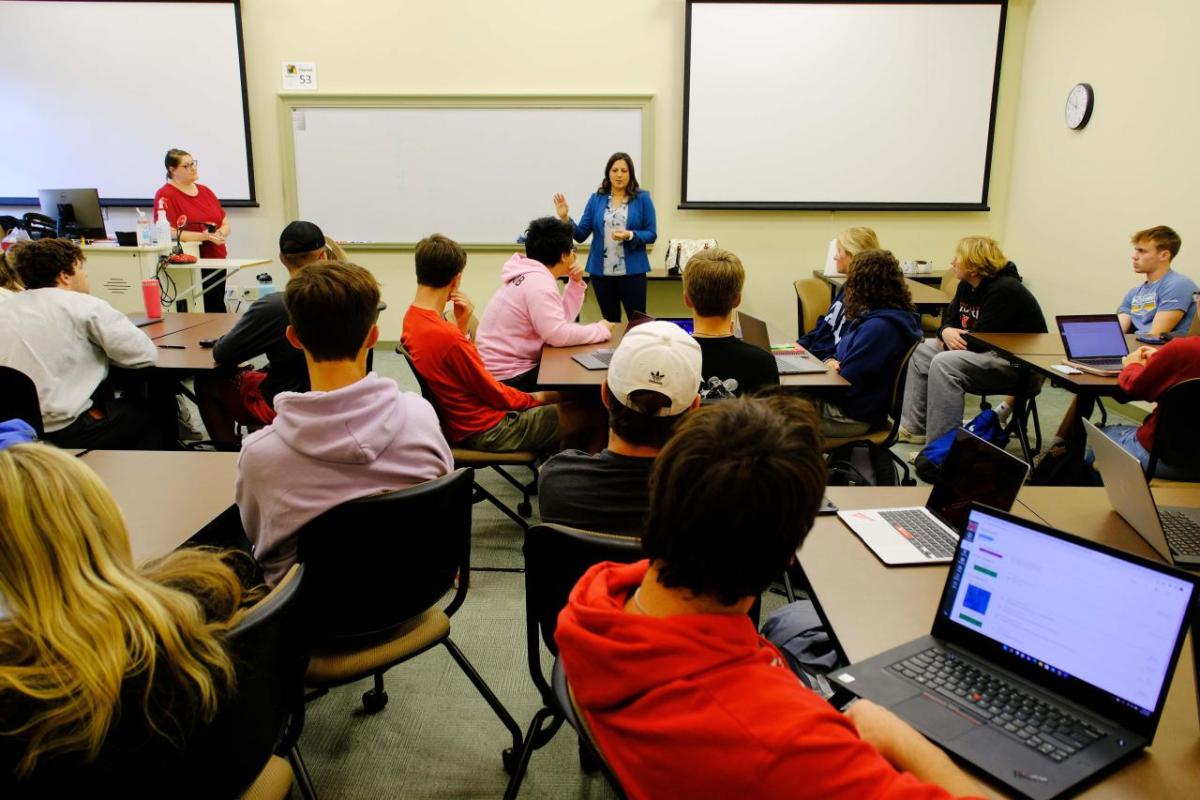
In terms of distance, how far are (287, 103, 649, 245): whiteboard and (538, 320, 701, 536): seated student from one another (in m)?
4.81

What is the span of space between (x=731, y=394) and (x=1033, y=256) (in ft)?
14.9

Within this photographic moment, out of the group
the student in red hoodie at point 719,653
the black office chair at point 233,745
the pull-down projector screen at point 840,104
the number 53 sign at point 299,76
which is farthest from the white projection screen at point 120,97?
the student in red hoodie at point 719,653

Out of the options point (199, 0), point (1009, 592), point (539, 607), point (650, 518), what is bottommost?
point (539, 607)

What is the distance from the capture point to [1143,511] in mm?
1643

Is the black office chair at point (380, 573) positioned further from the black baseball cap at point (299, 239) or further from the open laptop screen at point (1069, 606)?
the black baseball cap at point (299, 239)

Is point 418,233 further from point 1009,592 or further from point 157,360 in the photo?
point 1009,592

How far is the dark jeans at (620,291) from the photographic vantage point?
578 centimetres

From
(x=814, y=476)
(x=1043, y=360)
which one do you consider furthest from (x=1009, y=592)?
(x=1043, y=360)

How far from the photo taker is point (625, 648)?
88cm

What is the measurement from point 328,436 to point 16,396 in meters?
1.49

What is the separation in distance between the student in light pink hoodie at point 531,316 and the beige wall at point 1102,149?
3.48m

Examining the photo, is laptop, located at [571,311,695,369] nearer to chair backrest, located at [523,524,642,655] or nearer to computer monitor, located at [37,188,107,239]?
chair backrest, located at [523,524,642,655]

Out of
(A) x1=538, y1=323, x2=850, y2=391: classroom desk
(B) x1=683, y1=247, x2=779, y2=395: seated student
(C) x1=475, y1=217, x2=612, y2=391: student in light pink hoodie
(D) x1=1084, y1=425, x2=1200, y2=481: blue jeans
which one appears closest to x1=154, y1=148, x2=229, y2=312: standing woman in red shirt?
(C) x1=475, y1=217, x2=612, y2=391: student in light pink hoodie

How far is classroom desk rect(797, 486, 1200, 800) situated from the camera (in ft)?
3.39
